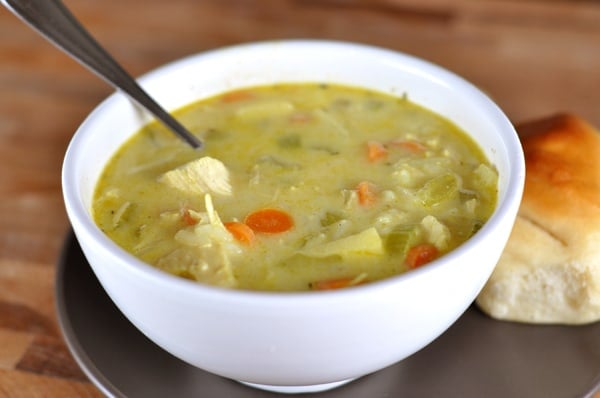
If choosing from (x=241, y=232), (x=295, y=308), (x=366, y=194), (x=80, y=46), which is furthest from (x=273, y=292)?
(x=80, y=46)

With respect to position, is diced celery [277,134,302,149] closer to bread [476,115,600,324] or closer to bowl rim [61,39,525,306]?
bowl rim [61,39,525,306]

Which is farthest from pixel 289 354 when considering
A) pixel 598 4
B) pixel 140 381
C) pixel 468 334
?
pixel 598 4

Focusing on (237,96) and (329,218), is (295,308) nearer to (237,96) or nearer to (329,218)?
(329,218)

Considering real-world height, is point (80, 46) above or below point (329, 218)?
above

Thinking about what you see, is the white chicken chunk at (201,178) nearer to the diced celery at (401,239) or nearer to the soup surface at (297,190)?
the soup surface at (297,190)

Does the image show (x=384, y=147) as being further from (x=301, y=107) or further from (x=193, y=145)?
(x=193, y=145)

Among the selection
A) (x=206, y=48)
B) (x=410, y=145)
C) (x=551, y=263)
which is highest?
(x=410, y=145)

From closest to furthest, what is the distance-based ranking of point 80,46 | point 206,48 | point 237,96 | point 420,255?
→ 1. point 420,255
2. point 80,46
3. point 237,96
4. point 206,48

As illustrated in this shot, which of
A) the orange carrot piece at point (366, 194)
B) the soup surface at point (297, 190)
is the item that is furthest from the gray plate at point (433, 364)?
the orange carrot piece at point (366, 194)
